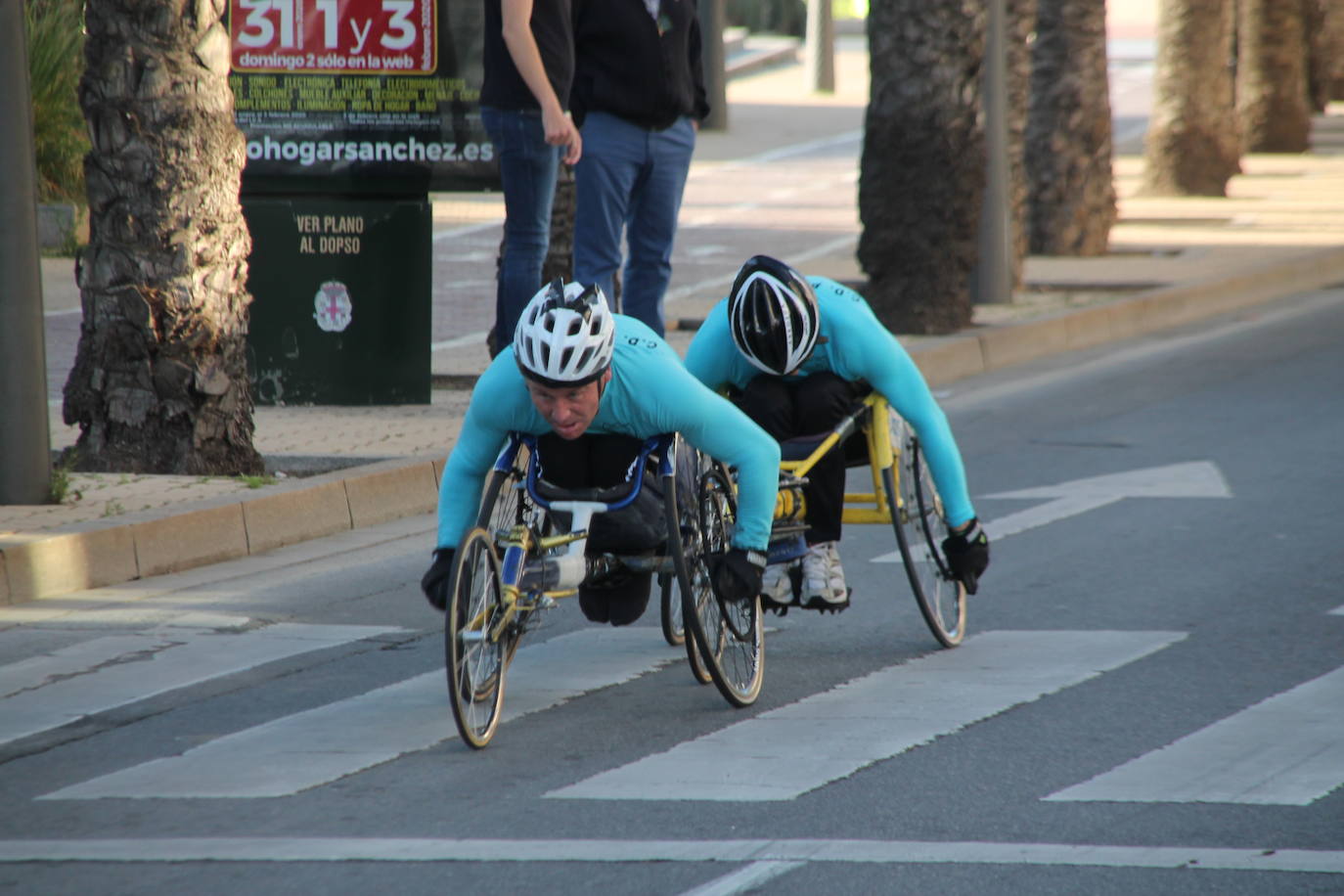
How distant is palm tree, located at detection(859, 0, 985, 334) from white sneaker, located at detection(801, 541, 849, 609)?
8.00m

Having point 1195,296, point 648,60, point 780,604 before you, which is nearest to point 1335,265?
point 1195,296

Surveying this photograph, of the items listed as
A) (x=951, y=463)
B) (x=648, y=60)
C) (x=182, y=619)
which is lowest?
(x=182, y=619)

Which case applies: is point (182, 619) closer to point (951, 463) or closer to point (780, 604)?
point (780, 604)

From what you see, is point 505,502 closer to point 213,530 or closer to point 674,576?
point 674,576

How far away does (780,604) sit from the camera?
6.62m

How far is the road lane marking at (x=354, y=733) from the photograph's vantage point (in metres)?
5.30

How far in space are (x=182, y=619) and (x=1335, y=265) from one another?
48.2 feet

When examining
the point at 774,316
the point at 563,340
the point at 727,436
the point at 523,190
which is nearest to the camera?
the point at 563,340

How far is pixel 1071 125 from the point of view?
18.9 metres

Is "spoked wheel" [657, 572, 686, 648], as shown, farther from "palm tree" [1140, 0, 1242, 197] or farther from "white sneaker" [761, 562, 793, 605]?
"palm tree" [1140, 0, 1242, 197]

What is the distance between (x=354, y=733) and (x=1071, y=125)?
47.0 ft

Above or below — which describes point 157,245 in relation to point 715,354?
above

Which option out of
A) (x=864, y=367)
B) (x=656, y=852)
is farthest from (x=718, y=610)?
(x=656, y=852)

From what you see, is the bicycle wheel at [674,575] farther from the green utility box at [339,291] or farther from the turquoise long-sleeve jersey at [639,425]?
the green utility box at [339,291]
